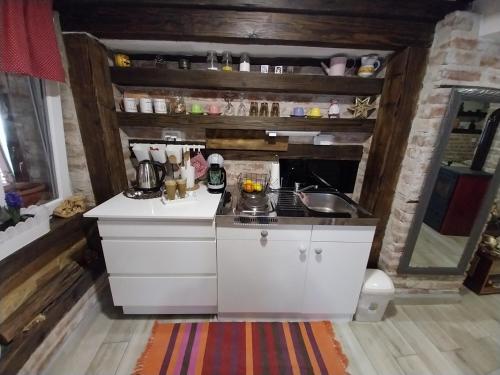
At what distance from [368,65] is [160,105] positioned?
157 cm

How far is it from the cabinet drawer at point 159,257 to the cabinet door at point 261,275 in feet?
0.31

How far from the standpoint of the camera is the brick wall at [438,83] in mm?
1174

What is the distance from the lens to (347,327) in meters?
1.42

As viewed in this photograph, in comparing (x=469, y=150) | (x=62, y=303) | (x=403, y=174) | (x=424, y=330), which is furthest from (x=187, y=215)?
(x=469, y=150)

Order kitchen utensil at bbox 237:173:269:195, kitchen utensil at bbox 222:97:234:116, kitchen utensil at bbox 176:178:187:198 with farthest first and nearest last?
kitchen utensil at bbox 222:97:234:116, kitchen utensil at bbox 237:173:269:195, kitchen utensil at bbox 176:178:187:198

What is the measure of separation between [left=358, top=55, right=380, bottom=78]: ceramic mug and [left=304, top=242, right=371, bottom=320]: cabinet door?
122 centimetres

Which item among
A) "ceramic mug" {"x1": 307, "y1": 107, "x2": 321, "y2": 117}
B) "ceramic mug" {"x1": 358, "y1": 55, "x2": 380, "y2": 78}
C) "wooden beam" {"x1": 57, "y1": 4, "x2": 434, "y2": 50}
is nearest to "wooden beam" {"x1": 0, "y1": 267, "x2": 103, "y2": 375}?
"wooden beam" {"x1": 57, "y1": 4, "x2": 434, "y2": 50}

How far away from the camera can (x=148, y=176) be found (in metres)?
1.43

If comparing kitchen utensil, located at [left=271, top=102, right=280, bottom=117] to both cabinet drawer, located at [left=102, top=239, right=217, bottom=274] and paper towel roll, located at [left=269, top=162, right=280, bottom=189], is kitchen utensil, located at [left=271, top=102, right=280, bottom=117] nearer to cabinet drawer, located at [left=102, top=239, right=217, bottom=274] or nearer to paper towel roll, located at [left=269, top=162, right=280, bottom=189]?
paper towel roll, located at [left=269, top=162, right=280, bottom=189]

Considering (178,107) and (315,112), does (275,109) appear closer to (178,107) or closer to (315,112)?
(315,112)

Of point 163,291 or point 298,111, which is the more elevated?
point 298,111

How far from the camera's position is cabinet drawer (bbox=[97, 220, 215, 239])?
116cm

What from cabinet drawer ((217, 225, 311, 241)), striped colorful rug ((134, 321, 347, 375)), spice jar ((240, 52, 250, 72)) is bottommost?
striped colorful rug ((134, 321, 347, 375))

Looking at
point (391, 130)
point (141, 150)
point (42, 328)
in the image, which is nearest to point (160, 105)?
point (141, 150)
